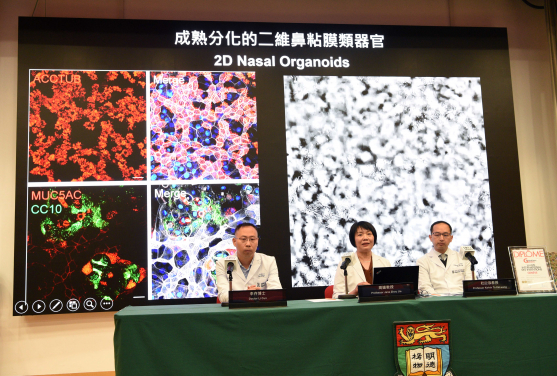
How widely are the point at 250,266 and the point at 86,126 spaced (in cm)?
227

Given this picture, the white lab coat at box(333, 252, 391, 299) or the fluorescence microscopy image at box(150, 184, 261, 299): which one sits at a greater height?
the fluorescence microscopy image at box(150, 184, 261, 299)

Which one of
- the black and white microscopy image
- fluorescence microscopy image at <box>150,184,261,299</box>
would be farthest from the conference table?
the black and white microscopy image

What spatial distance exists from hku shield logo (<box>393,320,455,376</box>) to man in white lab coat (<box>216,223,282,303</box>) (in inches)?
48.8

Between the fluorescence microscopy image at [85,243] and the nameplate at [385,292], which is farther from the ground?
the fluorescence microscopy image at [85,243]

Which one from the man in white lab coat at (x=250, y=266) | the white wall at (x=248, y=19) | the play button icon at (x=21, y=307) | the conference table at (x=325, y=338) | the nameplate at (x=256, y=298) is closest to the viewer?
the conference table at (x=325, y=338)

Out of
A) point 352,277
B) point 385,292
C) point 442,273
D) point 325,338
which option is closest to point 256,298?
point 325,338

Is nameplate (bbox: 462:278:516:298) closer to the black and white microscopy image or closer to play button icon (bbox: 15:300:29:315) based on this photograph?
the black and white microscopy image

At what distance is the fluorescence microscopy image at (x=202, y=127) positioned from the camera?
4738 millimetres

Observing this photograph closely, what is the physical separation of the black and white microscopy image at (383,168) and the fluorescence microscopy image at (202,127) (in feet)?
1.47

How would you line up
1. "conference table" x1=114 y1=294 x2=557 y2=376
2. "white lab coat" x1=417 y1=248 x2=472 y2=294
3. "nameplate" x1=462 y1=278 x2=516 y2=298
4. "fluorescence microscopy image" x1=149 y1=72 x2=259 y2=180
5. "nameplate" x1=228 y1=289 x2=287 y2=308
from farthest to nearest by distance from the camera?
"fluorescence microscopy image" x1=149 y1=72 x2=259 y2=180
"white lab coat" x1=417 y1=248 x2=472 y2=294
"nameplate" x1=462 y1=278 x2=516 y2=298
"nameplate" x1=228 y1=289 x2=287 y2=308
"conference table" x1=114 y1=294 x2=557 y2=376

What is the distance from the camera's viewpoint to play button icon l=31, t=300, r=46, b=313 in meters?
4.42

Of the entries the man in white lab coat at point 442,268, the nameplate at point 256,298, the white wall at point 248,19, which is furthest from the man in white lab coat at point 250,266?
the white wall at point 248,19

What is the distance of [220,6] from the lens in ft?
17.1

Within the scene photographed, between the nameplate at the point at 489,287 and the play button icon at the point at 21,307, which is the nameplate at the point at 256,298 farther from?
the play button icon at the point at 21,307
